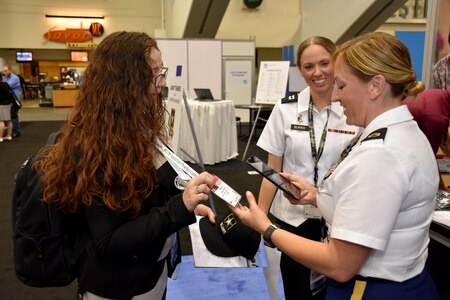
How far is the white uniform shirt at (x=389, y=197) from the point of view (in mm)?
837

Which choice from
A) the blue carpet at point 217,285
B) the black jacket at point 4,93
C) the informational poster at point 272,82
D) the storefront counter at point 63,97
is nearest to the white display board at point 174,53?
the informational poster at point 272,82

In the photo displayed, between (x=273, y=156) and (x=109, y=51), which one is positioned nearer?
(x=109, y=51)

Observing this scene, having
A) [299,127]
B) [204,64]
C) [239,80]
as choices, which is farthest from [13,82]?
[299,127]

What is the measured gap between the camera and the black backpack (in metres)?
1.07

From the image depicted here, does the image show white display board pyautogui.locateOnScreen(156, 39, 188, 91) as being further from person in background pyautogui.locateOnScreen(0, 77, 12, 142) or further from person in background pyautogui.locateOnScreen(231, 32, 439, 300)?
person in background pyautogui.locateOnScreen(231, 32, 439, 300)

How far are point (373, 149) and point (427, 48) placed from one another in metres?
2.09

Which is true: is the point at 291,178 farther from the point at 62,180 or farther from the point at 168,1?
the point at 168,1

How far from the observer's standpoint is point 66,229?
1.10 metres

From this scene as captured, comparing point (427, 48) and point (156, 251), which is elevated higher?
point (427, 48)

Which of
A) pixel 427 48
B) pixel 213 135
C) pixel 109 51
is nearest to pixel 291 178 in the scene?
pixel 109 51

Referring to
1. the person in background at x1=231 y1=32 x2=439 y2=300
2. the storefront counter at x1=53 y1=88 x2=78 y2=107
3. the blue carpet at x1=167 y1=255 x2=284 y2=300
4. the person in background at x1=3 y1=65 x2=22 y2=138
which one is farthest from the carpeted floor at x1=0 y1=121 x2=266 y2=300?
the storefront counter at x1=53 y1=88 x2=78 y2=107

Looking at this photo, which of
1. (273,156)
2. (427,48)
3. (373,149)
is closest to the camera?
(373,149)

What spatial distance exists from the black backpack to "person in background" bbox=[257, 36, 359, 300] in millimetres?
908

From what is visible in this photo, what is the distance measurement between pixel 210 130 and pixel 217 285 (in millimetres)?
3681
